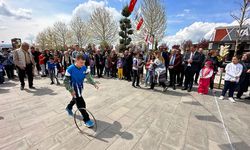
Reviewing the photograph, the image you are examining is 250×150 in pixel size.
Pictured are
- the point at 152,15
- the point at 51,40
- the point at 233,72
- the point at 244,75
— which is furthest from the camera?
the point at 51,40

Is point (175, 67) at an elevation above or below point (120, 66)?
above

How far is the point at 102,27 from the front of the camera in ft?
85.7

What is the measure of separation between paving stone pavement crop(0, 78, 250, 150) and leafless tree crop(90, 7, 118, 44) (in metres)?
23.2

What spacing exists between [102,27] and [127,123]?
2556 cm

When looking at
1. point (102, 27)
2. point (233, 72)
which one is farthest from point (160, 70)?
point (102, 27)

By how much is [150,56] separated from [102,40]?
70.1 ft

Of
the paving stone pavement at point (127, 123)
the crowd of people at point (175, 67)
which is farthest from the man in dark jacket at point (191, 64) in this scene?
the paving stone pavement at point (127, 123)

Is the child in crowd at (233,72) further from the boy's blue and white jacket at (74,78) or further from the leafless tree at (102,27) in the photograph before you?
the leafless tree at (102,27)

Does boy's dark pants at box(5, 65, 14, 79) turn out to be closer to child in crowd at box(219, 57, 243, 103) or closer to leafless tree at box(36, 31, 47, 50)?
child in crowd at box(219, 57, 243, 103)

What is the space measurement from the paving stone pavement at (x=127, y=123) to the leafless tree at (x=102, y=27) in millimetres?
23169

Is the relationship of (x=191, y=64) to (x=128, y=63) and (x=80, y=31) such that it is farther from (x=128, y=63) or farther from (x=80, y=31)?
(x=80, y=31)

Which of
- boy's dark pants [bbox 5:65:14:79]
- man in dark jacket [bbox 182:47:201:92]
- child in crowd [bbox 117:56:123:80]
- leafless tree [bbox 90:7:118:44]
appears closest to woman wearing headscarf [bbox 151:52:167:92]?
man in dark jacket [bbox 182:47:201:92]

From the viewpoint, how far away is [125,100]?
480cm

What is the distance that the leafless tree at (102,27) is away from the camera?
2556 centimetres
